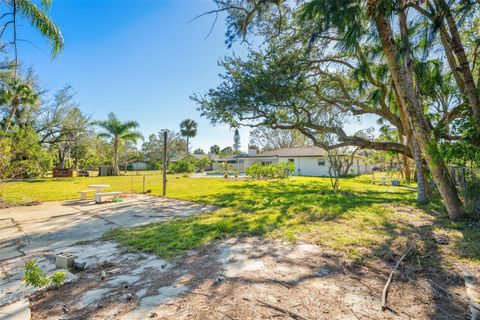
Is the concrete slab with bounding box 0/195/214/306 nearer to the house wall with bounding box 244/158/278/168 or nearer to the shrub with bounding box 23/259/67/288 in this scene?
the shrub with bounding box 23/259/67/288

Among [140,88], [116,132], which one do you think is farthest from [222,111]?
[116,132]

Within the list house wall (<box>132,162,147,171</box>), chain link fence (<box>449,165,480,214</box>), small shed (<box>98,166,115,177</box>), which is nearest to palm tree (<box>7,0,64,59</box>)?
chain link fence (<box>449,165,480,214</box>)

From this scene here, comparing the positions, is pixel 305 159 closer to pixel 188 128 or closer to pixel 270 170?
pixel 270 170

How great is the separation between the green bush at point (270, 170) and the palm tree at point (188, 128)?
36.3 metres

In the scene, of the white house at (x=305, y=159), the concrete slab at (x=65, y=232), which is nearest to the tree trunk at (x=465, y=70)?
the concrete slab at (x=65, y=232)

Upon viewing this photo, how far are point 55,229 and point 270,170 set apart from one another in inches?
679

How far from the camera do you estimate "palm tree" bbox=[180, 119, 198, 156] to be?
55.1 m

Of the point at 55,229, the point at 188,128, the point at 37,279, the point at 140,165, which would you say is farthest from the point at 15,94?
the point at 188,128

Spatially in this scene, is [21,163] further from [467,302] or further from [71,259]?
[467,302]

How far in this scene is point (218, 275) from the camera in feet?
9.91

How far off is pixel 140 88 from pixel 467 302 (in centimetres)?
2005

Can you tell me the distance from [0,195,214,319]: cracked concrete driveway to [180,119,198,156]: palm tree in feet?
155

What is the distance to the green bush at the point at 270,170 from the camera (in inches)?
829

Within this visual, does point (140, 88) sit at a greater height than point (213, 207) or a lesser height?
greater
